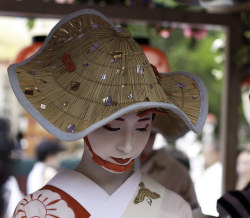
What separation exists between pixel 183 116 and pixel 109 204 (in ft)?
1.38

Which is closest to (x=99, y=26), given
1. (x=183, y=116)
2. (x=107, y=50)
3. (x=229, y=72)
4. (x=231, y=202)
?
(x=107, y=50)

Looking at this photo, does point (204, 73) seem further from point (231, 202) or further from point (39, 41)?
point (231, 202)

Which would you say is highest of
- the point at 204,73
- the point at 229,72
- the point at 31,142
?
the point at 229,72

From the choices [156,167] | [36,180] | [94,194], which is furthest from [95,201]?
[36,180]

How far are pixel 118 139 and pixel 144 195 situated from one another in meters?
0.27

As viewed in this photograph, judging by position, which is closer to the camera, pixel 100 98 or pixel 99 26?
pixel 100 98

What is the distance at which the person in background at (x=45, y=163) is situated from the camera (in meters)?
4.35

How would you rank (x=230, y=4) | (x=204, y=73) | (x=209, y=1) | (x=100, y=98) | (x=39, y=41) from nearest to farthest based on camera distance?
(x=100, y=98) → (x=209, y=1) → (x=230, y=4) → (x=39, y=41) → (x=204, y=73)

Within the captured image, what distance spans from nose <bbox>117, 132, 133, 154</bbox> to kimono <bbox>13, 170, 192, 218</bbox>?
0.18 metres

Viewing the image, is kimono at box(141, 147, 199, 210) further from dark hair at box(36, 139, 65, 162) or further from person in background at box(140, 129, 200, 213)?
dark hair at box(36, 139, 65, 162)

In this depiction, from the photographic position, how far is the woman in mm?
1589

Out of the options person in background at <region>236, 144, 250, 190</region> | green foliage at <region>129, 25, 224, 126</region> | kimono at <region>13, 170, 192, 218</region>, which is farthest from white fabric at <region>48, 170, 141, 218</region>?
green foliage at <region>129, 25, 224, 126</region>

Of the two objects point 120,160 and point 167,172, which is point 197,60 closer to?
point 167,172

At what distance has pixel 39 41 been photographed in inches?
115
